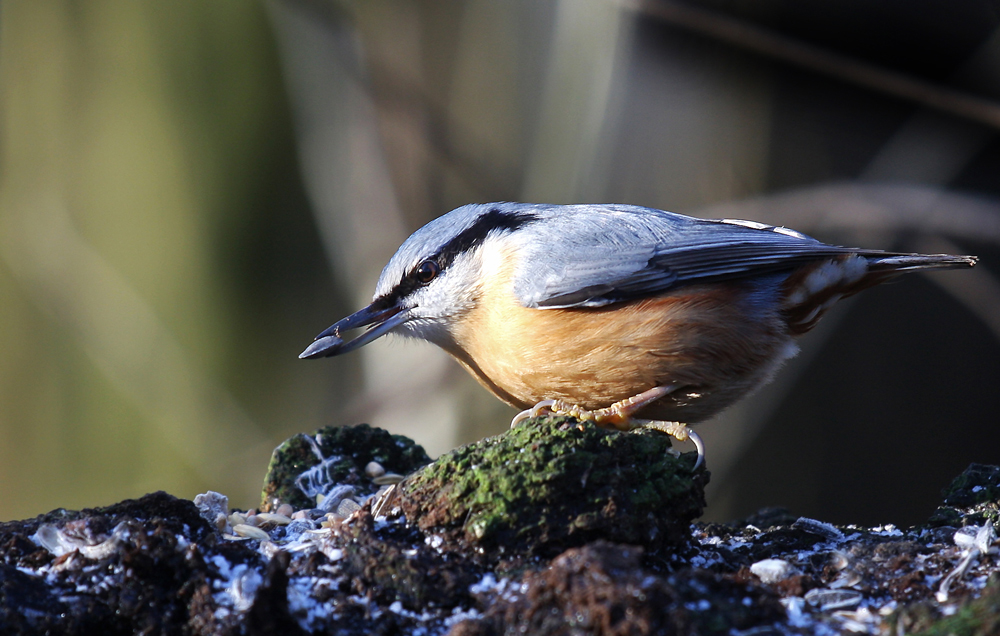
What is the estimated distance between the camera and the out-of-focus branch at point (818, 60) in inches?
161

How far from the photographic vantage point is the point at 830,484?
4.64 m

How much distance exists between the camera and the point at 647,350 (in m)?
2.13

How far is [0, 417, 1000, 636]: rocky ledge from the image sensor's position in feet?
3.75

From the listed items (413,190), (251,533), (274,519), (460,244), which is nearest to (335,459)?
(274,519)

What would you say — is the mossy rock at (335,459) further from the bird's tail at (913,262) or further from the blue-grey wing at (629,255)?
the bird's tail at (913,262)

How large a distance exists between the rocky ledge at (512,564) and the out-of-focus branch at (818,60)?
118 inches

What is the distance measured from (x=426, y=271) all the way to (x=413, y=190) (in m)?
2.72

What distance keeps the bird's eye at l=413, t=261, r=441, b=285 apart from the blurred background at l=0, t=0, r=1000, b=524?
2464 mm

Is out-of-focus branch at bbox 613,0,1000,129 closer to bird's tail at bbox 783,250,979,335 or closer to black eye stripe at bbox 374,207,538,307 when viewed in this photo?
bird's tail at bbox 783,250,979,335

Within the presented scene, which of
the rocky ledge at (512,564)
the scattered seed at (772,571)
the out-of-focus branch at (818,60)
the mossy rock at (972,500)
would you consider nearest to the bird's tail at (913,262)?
the mossy rock at (972,500)

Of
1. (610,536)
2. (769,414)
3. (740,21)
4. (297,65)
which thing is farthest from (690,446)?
(610,536)

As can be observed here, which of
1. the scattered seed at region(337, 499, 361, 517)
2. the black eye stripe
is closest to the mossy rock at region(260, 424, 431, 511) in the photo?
the scattered seed at region(337, 499, 361, 517)

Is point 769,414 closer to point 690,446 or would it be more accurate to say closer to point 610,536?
point 690,446

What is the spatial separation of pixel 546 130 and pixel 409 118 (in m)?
0.88
